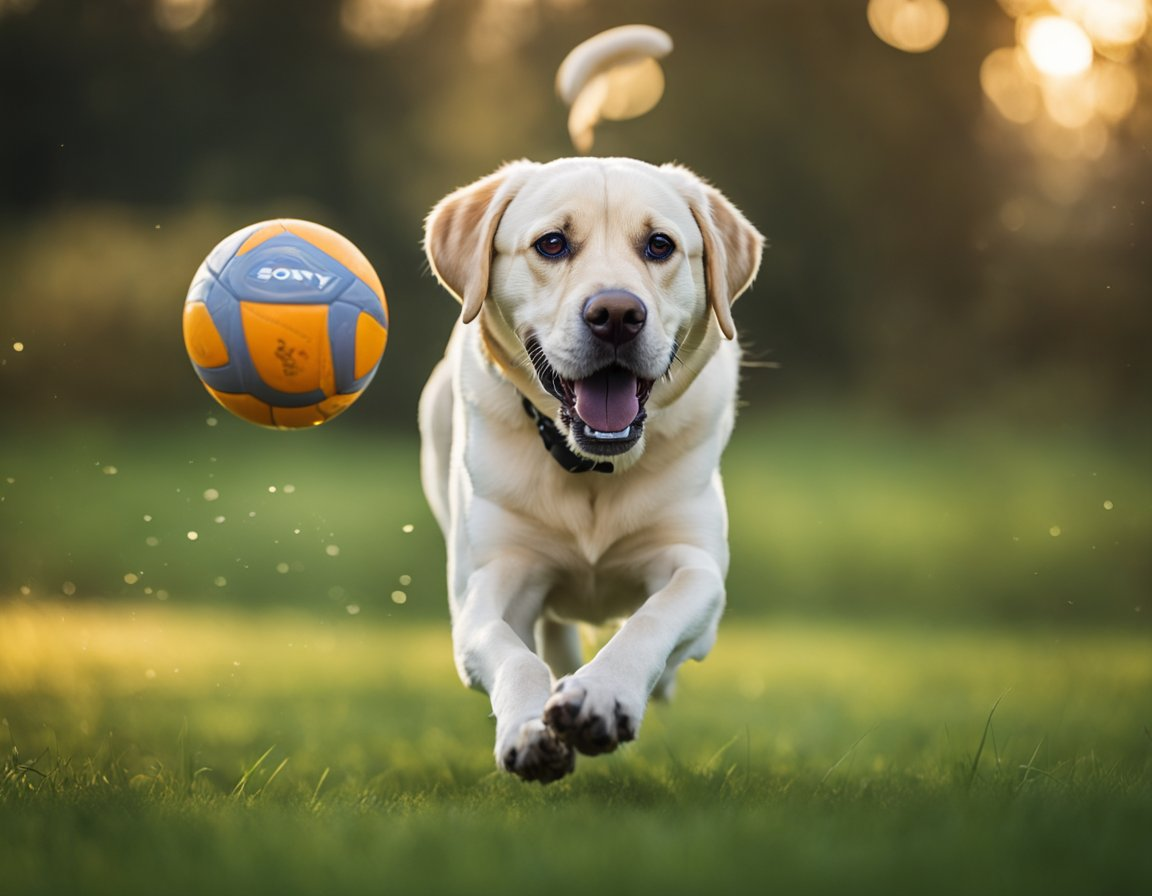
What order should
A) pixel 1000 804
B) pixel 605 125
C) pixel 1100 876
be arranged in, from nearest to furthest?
pixel 1100 876 < pixel 1000 804 < pixel 605 125

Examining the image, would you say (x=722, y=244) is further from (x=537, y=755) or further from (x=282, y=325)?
(x=537, y=755)

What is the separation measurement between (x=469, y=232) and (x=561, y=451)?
0.71 m

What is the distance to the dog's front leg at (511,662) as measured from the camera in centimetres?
323

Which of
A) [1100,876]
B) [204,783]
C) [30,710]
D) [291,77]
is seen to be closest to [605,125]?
[291,77]

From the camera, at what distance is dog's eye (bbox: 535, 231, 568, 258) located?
4078 millimetres

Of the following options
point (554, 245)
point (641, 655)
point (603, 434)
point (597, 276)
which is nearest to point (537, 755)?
point (641, 655)

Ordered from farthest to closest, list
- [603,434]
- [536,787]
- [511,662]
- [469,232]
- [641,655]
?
[469,232]
[536,787]
[603,434]
[511,662]
[641,655]

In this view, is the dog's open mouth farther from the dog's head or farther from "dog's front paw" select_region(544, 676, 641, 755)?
"dog's front paw" select_region(544, 676, 641, 755)

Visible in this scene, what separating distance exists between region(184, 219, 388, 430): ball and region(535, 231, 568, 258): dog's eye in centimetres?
59

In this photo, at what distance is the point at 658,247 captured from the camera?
4.12m

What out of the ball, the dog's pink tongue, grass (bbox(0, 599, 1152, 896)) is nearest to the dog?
the dog's pink tongue

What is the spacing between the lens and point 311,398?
13.9 feet

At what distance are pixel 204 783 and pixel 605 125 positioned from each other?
44.1ft

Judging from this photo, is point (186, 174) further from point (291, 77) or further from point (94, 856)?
point (94, 856)
